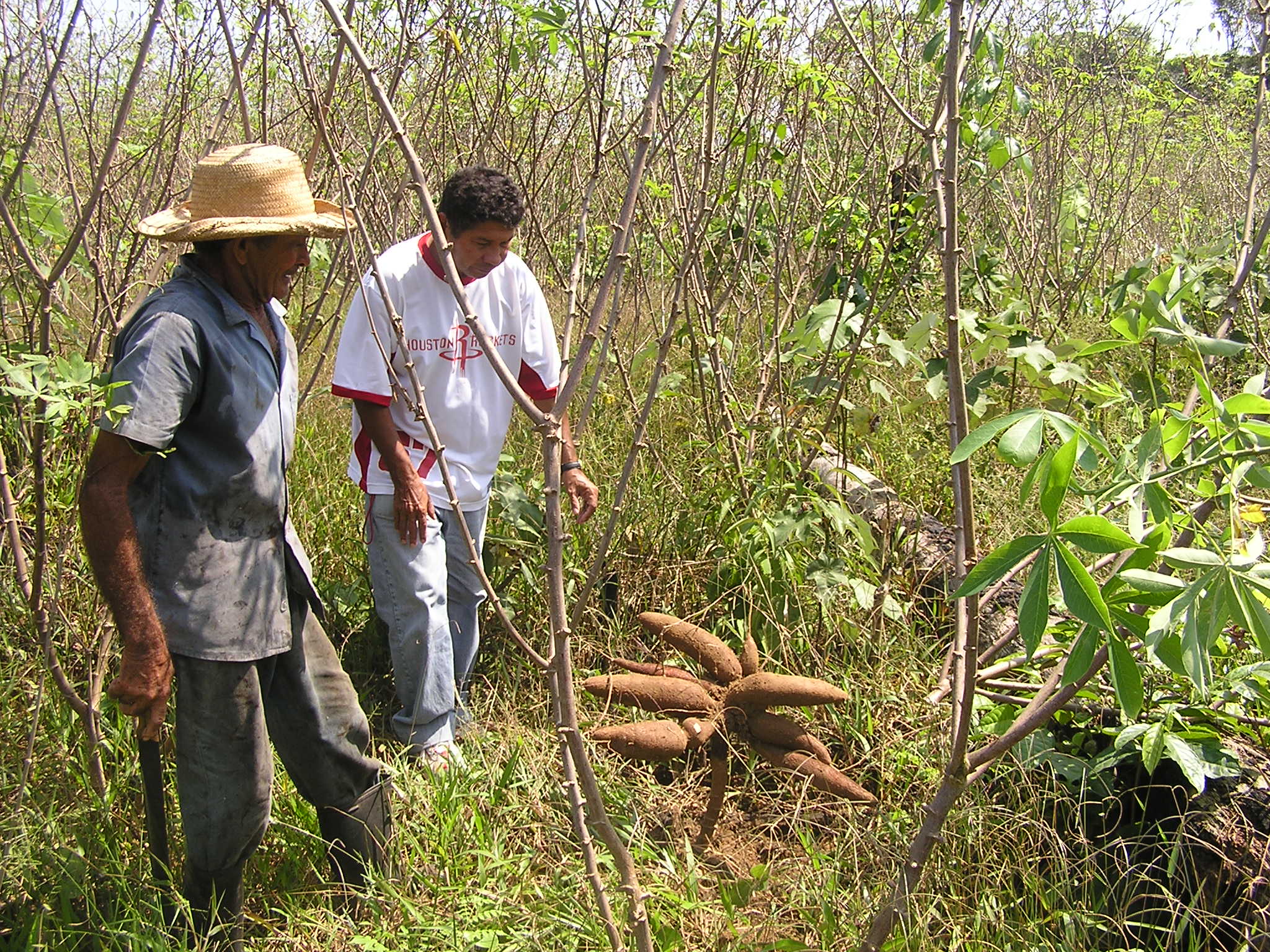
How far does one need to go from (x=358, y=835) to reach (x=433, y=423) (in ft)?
3.46

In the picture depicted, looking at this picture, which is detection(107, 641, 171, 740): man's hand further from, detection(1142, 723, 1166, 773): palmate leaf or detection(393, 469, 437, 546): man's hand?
detection(1142, 723, 1166, 773): palmate leaf

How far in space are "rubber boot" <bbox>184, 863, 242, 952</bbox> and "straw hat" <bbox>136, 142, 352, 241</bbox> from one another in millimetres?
1250

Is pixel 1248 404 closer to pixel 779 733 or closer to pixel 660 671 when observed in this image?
pixel 779 733

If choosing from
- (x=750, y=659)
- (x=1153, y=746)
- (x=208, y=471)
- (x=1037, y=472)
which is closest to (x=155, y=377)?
(x=208, y=471)

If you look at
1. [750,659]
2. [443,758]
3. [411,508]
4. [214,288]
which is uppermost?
[214,288]

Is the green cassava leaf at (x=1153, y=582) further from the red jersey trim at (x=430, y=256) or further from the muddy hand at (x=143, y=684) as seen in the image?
the red jersey trim at (x=430, y=256)

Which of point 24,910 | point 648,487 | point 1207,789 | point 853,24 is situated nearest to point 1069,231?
point 853,24

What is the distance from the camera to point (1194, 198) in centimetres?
842

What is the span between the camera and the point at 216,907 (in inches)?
83.9

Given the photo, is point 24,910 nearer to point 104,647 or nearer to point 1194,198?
point 104,647

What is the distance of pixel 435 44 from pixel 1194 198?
22.8ft

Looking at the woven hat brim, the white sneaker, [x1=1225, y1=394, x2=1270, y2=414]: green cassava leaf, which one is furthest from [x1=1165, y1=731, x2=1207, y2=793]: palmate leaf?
the woven hat brim

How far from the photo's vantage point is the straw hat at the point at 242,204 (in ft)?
6.38

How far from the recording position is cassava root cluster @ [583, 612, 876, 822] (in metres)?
2.15
